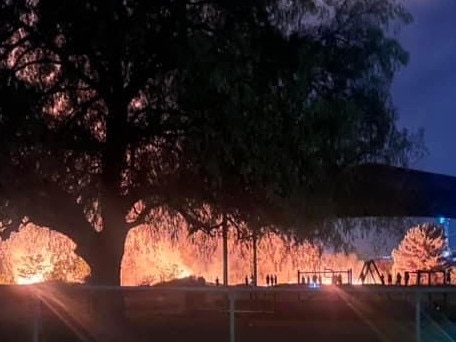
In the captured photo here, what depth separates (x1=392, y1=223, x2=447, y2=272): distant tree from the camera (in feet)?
192

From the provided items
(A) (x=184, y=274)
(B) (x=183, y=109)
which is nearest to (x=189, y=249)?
(B) (x=183, y=109)

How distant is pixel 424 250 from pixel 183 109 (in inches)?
1800

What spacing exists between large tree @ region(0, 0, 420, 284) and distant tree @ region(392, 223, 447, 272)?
4024 centimetres

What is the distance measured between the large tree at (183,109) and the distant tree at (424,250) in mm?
40236

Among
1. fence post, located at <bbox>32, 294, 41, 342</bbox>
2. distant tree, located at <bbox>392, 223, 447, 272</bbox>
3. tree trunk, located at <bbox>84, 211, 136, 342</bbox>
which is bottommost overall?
fence post, located at <bbox>32, 294, 41, 342</bbox>

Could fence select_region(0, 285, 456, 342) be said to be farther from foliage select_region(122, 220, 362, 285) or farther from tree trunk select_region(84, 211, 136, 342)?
foliage select_region(122, 220, 362, 285)

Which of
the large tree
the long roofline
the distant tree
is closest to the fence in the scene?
the large tree

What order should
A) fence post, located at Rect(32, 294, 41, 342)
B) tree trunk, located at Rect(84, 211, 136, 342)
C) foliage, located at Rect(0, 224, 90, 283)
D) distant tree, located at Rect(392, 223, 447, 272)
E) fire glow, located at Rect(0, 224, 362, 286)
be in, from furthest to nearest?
distant tree, located at Rect(392, 223, 447, 272) < foliage, located at Rect(0, 224, 90, 283) < fire glow, located at Rect(0, 224, 362, 286) < tree trunk, located at Rect(84, 211, 136, 342) < fence post, located at Rect(32, 294, 41, 342)

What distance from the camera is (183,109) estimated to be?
57.1 ft

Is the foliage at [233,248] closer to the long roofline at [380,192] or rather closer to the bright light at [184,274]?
the long roofline at [380,192]

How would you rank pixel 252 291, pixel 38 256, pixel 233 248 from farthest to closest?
pixel 38 256 < pixel 233 248 < pixel 252 291

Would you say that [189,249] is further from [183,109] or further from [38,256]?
[38,256]

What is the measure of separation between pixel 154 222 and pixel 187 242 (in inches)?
62.5

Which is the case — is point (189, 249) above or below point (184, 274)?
below
